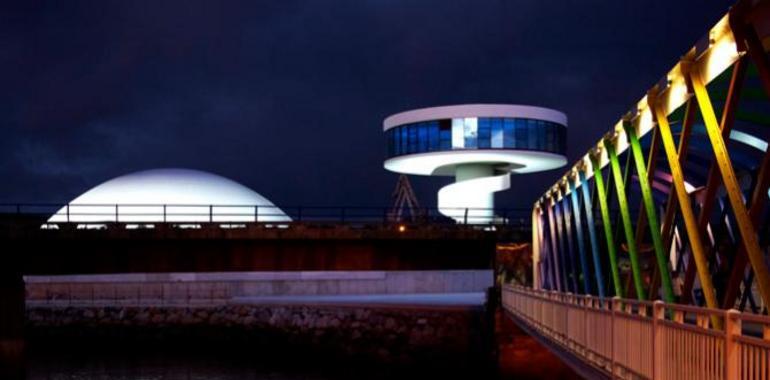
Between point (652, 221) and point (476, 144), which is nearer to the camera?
point (652, 221)

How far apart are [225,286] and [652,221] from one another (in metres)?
67.4

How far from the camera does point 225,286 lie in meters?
86.2

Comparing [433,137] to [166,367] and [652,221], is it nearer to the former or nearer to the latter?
[166,367]

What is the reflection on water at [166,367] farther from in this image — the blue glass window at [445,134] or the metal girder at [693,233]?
the blue glass window at [445,134]

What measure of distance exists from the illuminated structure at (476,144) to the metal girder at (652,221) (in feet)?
231

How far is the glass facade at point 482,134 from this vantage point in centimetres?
9825

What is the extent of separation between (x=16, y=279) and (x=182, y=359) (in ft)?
56.1

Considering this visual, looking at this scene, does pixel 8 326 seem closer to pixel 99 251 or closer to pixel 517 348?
pixel 99 251

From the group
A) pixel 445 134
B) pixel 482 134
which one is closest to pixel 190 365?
pixel 445 134

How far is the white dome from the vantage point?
316ft

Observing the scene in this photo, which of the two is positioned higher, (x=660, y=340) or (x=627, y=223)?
(x=627, y=223)

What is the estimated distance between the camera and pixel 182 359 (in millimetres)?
62438

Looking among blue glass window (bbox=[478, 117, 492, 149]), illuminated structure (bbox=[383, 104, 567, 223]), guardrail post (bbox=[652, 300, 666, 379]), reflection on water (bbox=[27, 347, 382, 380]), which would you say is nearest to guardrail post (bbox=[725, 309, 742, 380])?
guardrail post (bbox=[652, 300, 666, 379])

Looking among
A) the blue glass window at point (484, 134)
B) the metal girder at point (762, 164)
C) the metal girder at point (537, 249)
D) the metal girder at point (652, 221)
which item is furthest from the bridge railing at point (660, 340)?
the blue glass window at point (484, 134)
